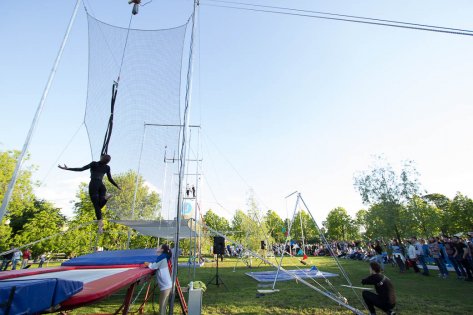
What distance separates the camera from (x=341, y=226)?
4806 centimetres

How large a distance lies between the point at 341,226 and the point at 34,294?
52956 mm

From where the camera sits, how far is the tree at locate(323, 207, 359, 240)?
47.1 m

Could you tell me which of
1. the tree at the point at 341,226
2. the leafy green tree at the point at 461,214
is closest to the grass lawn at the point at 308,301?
the leafy green tree at the point at 461,214

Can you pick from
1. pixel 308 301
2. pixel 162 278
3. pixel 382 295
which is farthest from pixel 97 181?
pixel 382 295

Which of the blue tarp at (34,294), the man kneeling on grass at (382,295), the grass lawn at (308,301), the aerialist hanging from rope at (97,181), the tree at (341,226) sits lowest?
the grass lawn at (308,301)

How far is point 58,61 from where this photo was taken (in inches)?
167

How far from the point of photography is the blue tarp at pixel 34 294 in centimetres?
146

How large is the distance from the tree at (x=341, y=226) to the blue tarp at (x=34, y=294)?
172 feet

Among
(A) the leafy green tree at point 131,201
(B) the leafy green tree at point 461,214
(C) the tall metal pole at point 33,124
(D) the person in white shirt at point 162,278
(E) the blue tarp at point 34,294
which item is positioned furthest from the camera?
(B) the leafy green tree at point 461,214

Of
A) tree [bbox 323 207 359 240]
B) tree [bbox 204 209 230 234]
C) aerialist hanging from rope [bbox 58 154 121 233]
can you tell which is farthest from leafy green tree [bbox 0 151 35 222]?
tree [bbox 323 207 359 240]

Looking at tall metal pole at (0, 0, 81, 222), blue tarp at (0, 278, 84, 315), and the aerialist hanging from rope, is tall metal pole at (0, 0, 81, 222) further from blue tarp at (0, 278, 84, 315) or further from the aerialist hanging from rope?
blue tarp at (0, 278, 84, 315)

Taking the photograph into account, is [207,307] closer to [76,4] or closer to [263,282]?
[263,282]

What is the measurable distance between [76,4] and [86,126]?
7.99 feet

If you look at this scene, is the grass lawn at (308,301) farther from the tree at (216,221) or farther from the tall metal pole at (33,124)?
the tree at (216,221)
